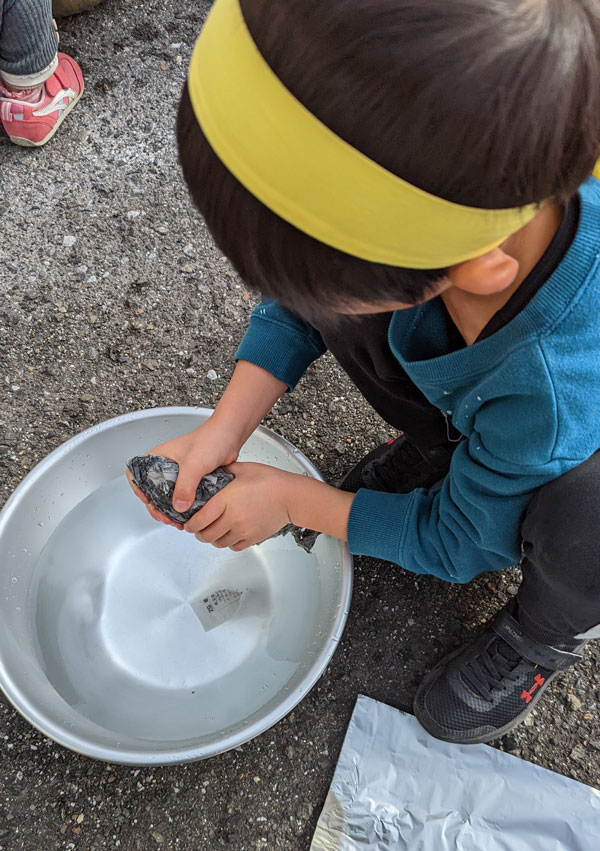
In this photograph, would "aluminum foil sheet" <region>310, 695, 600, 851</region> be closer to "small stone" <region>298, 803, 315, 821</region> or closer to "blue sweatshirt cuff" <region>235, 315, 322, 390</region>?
"small stone" <region>298, 803, 315, 821</region>

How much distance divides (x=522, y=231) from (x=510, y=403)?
0.57 ft

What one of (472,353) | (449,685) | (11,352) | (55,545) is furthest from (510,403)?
(11,352)

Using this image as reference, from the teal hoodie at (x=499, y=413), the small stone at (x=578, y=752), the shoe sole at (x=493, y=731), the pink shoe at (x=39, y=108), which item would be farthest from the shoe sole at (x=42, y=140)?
the small stone at (x=578, y=752)

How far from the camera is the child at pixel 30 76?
1.62 metres

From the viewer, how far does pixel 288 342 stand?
1.10 m

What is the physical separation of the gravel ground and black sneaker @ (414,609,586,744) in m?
0.06

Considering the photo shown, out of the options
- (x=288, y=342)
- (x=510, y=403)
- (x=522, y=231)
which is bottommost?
(x=288, y=342)

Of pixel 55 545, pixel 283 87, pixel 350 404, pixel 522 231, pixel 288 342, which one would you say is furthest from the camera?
pixel 350 404

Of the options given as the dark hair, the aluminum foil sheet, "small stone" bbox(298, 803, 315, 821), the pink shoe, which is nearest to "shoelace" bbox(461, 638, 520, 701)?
the aluminum foil sheet

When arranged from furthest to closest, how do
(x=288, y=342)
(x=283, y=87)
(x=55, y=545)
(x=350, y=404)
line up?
(x=350, y=404) < (x=55, y=545) < (x=288, y=342) < (x=283, y=87)

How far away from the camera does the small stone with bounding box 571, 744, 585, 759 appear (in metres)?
1.12

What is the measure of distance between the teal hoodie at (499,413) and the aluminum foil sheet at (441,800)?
1.12 feet

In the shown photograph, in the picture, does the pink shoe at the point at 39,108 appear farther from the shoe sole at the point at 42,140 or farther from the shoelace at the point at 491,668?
the shoelace at the point at 491,668

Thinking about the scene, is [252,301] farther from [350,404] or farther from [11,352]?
[11,352]
